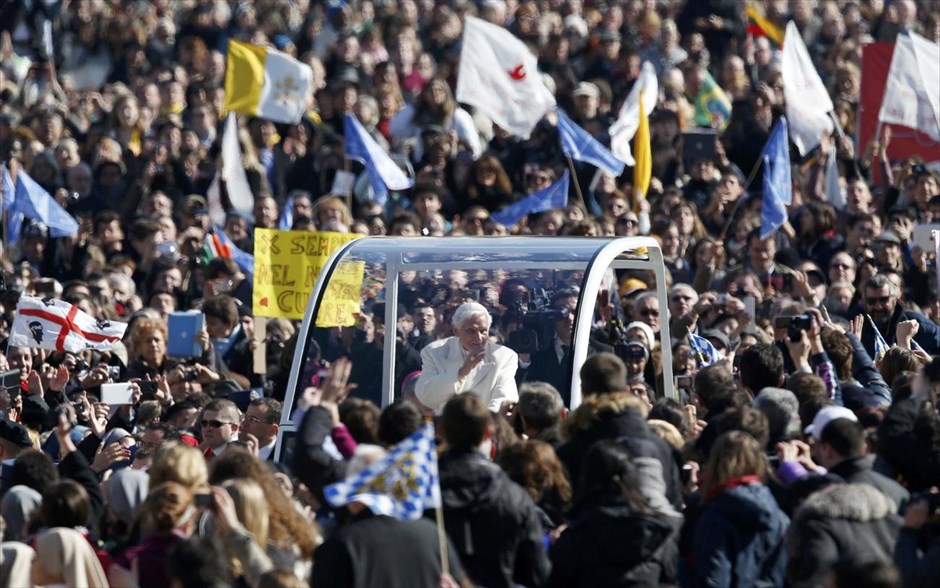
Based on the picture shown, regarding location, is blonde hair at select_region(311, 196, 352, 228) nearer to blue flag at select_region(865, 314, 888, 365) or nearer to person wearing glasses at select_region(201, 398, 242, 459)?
blue flag at select_region(865, 314, 888, 365)

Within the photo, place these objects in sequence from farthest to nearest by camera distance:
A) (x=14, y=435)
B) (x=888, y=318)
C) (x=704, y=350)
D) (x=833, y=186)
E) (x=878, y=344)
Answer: (x=833, y=186) → (x=888, y=318) → (x=878, y=344) → (x=704, y=350) → (x=14, y=435)

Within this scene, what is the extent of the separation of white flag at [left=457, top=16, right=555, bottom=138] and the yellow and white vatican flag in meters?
1.56

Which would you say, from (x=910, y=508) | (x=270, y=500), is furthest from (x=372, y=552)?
(x=910, y=508)

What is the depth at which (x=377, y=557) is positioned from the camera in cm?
750

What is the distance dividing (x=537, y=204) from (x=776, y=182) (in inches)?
78.1

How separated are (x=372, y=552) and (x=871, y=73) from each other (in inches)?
483

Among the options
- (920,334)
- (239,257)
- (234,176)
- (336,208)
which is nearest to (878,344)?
(920,334)

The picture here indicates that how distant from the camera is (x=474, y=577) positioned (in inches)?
321

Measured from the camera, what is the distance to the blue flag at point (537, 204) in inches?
687

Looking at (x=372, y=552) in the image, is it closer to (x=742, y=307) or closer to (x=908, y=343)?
(x=908, y=343)

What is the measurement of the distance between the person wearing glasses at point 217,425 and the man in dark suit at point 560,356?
1624 millimetres

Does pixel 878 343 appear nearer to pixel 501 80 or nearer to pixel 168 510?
pixel 168 510

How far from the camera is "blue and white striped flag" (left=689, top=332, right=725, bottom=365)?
42.0 ft

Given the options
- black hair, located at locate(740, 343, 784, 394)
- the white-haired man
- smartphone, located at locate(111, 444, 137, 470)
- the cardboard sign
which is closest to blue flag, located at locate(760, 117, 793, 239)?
the cardboard sign
